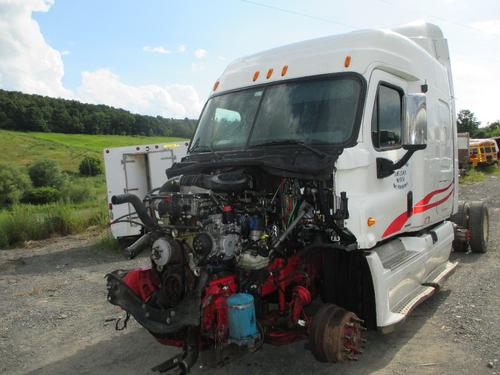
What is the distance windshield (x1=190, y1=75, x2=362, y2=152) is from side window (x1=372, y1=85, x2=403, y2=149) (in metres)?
0.34

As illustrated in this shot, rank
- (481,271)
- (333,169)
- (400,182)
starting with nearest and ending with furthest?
(333,169), (400,182), (481,271)

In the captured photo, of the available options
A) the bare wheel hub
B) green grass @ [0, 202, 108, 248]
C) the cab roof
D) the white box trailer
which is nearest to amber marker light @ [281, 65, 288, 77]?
the cab roof

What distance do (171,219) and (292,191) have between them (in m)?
1.09

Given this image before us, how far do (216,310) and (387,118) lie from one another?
259 centimetres

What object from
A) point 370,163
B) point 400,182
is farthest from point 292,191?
point 400,182

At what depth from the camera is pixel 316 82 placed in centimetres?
459

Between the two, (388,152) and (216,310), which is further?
(388,152)

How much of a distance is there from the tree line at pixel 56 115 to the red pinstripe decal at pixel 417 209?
5443 cm

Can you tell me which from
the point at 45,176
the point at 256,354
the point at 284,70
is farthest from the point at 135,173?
the point at 45,176

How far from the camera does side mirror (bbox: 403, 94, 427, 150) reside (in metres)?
4.16

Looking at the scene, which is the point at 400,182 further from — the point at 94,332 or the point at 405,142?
the point at 94,332

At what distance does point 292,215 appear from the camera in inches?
164

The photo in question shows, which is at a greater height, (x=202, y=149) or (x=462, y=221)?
(x=202, y=149)

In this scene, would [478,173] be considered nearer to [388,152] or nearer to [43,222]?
[43,222]
